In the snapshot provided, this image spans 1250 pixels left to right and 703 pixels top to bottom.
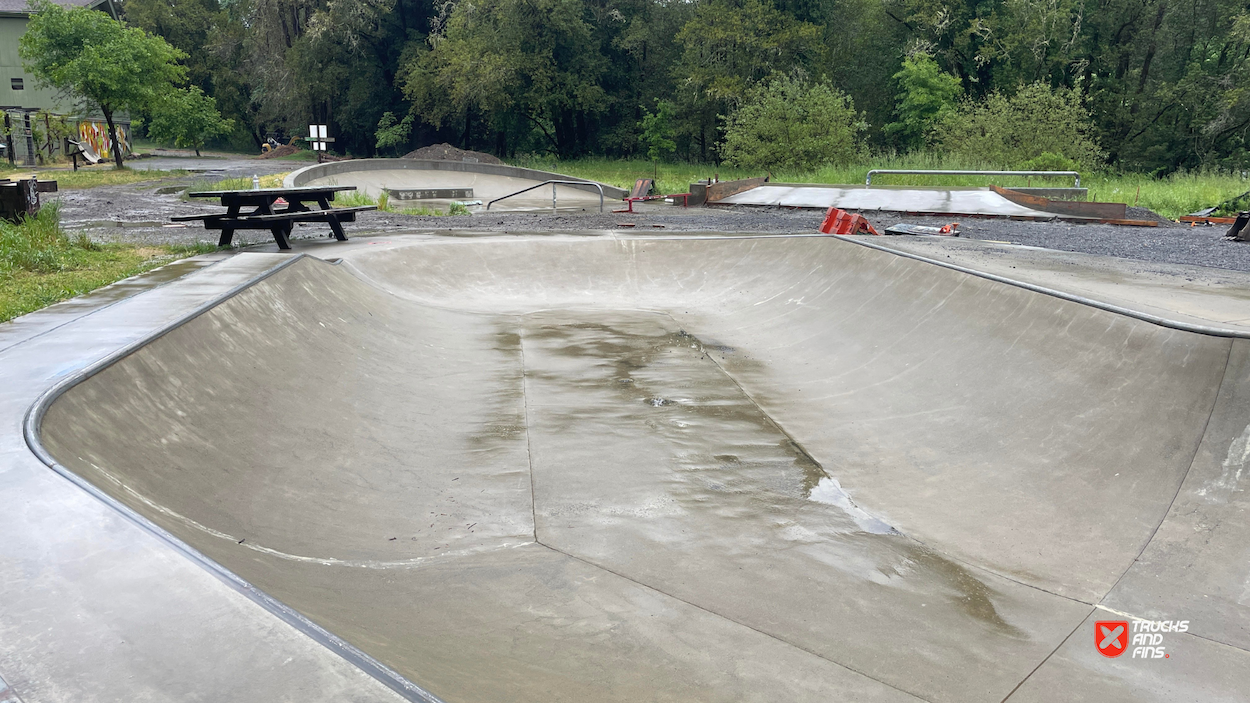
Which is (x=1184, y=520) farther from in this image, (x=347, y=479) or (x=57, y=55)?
(x=57, y=55)

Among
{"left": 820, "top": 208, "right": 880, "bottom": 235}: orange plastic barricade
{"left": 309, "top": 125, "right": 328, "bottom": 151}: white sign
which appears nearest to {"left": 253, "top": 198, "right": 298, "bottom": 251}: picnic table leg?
{"left": 820, "top": 208, "right": 880, "bottom": 235}: orange plastic barricade

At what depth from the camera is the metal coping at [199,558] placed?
6.73 ft

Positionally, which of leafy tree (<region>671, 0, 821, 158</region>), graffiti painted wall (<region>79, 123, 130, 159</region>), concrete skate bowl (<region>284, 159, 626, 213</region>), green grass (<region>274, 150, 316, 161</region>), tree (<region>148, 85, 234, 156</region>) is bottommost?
concrete skate bowl (<region>284, 159, 626, 213</region>)

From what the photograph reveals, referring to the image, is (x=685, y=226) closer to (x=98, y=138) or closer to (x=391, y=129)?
(x=391, y=129)

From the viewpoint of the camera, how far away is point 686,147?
150 feet

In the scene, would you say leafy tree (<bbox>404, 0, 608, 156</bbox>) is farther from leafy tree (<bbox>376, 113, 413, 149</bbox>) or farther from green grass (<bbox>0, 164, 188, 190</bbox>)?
green grass (<bbox>0, 164, 188, 190</bbox>)

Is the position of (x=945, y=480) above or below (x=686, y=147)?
below

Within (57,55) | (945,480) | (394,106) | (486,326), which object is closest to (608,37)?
(394,106)

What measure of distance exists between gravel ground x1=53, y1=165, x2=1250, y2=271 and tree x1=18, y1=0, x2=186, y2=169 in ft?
31.8

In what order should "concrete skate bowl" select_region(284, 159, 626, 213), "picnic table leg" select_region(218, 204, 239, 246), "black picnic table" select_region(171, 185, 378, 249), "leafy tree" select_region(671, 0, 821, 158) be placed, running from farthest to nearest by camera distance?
"leafy tree" select_region(671, 0, 821, 158), "concrete skate bowl" select_region(284, 159, 626, 213), "picnic table leg" select_region(218, 204, 239, 246), "black picnic table" select_region(171, 185, 378, 249)

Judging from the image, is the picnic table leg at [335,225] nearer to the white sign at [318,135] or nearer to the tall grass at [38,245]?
the tall grass at [38,245]

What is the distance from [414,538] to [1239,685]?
12.0ft

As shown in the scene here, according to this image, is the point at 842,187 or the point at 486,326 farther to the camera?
the point at 842,187

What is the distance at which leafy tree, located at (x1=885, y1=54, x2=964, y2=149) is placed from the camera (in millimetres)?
34438
